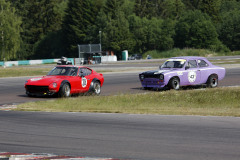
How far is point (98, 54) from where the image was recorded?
7156cm

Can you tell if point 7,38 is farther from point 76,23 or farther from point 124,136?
point 124,136

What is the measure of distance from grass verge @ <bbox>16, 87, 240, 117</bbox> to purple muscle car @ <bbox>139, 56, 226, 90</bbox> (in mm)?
1994

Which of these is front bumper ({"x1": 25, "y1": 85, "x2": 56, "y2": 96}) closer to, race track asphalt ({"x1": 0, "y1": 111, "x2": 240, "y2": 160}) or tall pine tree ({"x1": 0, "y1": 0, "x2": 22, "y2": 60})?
race track asphalt ({"x1": 0, "y1": 111, "x2": 240, "y2": 160})

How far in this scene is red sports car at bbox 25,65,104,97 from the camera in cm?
1764

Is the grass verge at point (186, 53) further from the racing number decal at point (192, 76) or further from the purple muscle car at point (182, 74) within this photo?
the racing number decal at point (192, 76)

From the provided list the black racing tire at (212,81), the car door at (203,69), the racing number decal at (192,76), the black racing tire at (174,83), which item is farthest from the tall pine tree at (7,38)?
the black racing tire at (174,83)

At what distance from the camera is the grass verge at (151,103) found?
1360cm

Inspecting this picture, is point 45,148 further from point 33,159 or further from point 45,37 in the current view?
point 45,37

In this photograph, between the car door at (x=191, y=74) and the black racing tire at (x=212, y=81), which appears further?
the black racing tire at (x=212, y=81)

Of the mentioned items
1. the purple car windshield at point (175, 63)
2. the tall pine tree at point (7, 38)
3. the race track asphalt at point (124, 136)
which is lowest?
the race track asphalt at point (124, 136)

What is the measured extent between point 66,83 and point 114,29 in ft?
255

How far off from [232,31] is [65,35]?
38.7m

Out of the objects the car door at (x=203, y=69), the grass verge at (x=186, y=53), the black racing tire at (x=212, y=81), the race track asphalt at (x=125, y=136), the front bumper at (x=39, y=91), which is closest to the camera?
the race track asphalt at (x=125, y=136)

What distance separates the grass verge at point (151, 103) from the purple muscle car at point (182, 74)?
199cm
